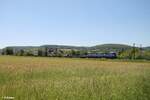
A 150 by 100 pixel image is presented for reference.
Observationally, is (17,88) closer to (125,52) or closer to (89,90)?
(89,90)

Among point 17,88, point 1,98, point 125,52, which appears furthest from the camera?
point 125,52

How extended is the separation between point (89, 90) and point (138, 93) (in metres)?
1.72

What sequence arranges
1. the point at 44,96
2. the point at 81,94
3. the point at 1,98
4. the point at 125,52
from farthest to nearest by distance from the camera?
the point at 125,52, the point at 81,94, the point at 44,96, the point at 1,98

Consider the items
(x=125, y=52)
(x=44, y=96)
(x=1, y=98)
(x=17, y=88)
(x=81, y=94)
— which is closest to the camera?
(x=1, y=98)

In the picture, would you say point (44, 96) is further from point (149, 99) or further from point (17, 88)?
point (149, 99)

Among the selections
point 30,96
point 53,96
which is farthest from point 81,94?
point 30,96

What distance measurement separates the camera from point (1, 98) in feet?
22.8

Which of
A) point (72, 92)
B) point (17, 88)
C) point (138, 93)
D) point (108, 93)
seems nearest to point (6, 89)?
point (17, 88)

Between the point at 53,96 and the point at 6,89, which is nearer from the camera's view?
the point at 53,96

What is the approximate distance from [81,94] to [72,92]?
0.28 metres

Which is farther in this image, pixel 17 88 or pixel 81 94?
pixel 17 88

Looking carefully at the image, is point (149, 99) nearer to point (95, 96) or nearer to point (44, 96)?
point (95, 96)

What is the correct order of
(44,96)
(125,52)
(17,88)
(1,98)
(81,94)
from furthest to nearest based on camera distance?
1. (125,52)
2. (17,88)
3. (81,94)
4. (44,96)
5. (1,98)

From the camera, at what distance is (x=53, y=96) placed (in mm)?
7539
